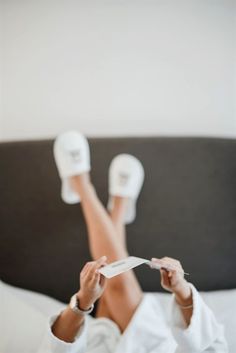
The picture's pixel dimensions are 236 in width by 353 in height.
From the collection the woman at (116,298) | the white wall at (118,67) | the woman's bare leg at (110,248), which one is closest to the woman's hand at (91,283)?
the woman at (116,298)

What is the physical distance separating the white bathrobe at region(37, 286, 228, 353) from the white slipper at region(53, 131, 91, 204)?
364mm

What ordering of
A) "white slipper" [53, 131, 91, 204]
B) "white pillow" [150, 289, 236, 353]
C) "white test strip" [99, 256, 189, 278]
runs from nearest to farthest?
1. "white test strip" [99, 256, 189, 278]
2. "white pillow" [150, 289, 236, 353]
3. "white slipper" [53, 131, 91, 204]

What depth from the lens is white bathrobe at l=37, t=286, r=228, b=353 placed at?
30.1 inches

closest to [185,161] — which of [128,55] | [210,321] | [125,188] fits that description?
[125,188]

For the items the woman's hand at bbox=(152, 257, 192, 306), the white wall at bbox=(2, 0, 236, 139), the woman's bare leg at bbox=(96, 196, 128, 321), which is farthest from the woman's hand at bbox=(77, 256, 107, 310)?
the white wall at bbox=(2, 0, 236, 139)

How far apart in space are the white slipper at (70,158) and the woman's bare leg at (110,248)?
2 centimetres

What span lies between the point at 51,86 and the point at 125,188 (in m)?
0.39

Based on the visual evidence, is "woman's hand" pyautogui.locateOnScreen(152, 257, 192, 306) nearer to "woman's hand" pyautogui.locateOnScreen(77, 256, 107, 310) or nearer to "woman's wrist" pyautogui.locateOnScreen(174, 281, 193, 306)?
"woman's wrist" pyautogui.locateOnScreen(174, 281, 193, 306)

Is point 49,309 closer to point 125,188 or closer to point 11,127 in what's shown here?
point 125,188

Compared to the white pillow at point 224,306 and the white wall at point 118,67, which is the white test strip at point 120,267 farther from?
the white wall at point 118,67

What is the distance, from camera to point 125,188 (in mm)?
1146

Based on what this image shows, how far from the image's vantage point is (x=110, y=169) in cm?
116

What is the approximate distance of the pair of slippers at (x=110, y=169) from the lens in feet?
3.70

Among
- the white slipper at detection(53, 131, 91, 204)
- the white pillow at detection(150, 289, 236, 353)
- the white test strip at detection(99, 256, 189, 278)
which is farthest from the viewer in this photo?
the white slipper at detection(53, 131, 91, 204)
